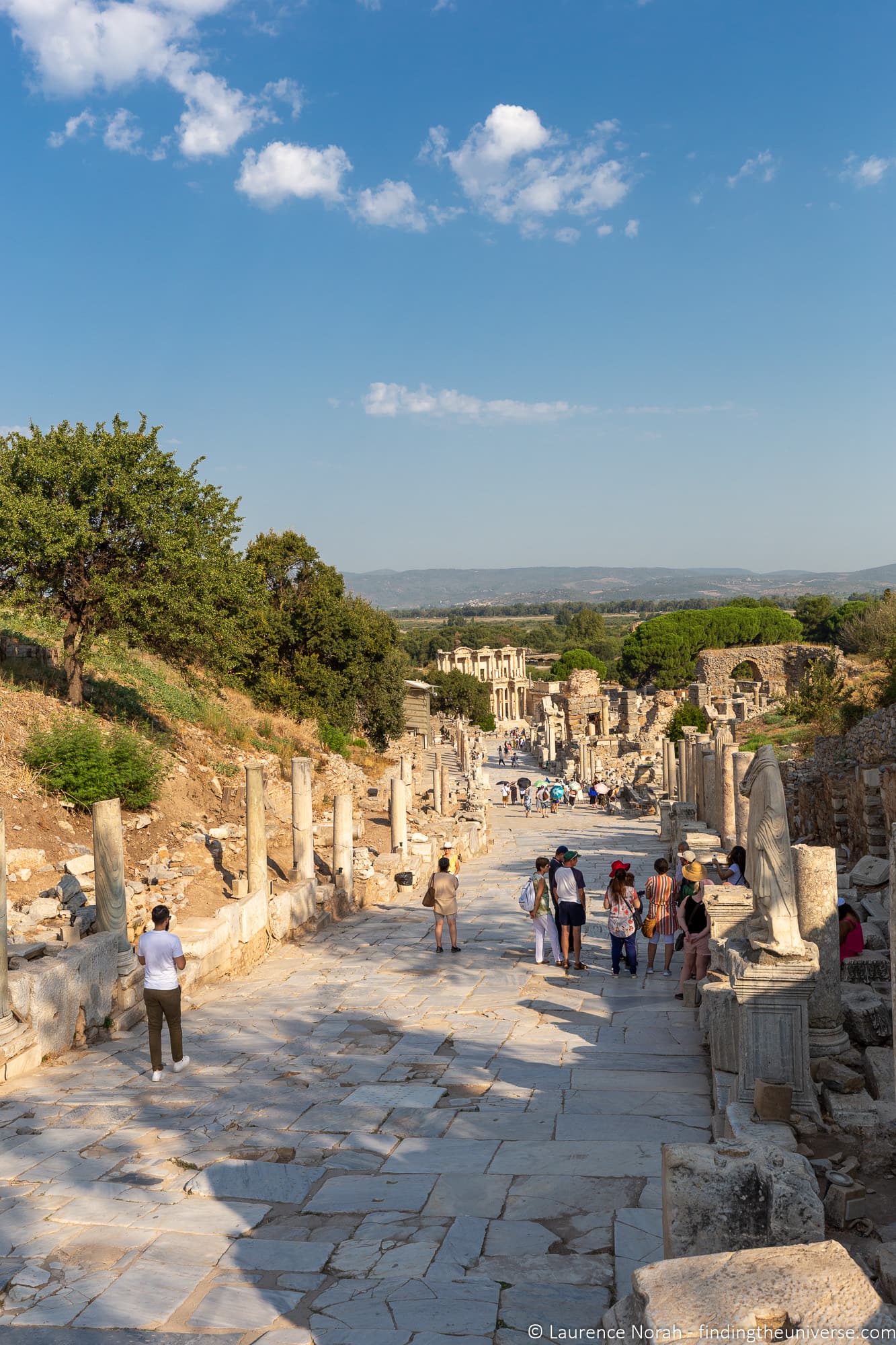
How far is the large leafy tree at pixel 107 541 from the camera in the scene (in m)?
17.3

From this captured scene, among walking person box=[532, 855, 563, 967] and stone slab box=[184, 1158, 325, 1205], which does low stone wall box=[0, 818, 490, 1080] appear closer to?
stone slab box=[184, 1158, 325, 1205]

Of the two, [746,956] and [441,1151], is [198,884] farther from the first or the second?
[746,956]

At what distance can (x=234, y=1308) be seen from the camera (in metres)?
4.47

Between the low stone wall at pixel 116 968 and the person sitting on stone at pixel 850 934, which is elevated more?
the person sitting on stone at pixel 850 934

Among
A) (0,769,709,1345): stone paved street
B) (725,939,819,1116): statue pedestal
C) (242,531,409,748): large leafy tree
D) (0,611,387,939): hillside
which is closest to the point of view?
(0,769,709,1345): stone paved street

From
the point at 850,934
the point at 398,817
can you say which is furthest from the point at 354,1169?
the point at 398,817

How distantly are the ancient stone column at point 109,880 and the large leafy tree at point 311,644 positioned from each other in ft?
73.0

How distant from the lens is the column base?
6379 millimetres

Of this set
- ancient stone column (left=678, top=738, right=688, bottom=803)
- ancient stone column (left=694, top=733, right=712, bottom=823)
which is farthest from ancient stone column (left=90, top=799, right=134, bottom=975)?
ancient stone column (left=678, top=738, right=688, bottom=803)

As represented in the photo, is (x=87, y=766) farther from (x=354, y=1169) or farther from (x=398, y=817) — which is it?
(x=354, y=1169)

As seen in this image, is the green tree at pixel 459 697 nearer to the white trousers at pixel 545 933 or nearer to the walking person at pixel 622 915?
the white trousers at pixel 545 933

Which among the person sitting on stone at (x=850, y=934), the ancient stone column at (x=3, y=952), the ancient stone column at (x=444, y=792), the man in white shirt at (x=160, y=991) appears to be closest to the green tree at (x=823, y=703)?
the ancient stone column at (x=444, y=792)

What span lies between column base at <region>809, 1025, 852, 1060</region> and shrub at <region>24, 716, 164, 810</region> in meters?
12.2

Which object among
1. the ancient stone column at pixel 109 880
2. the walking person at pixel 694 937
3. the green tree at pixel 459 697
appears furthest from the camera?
the green tree at pixel 459 697
